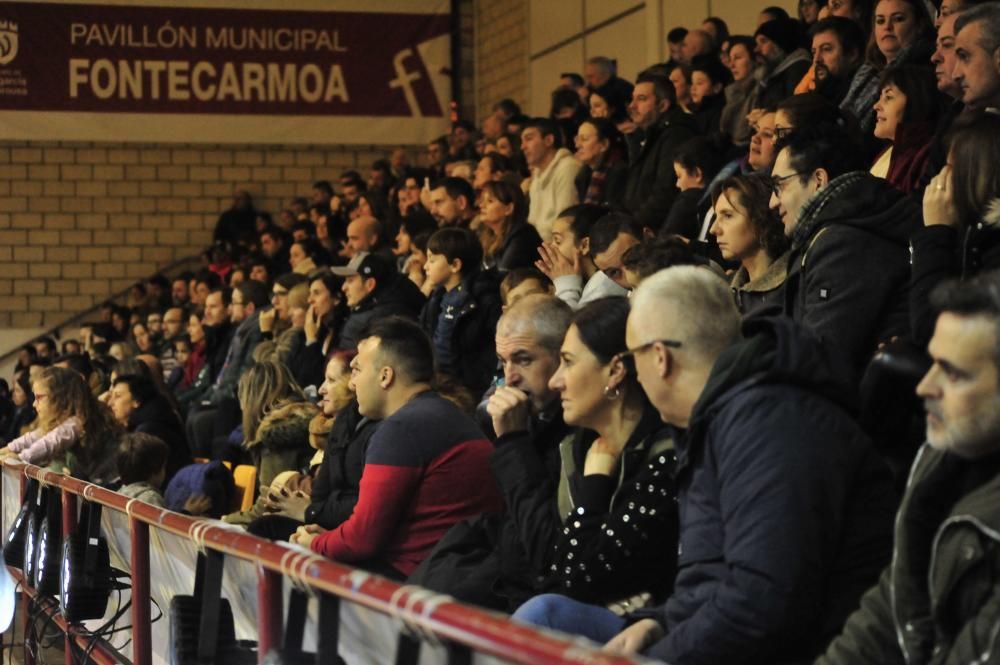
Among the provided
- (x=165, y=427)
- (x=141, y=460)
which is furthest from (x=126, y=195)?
(x=141, y=460)

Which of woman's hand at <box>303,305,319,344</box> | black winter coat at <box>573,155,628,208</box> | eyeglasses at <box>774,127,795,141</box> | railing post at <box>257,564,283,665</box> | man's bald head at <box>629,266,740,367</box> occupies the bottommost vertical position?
railing post at <box>257,564,283,665</box>

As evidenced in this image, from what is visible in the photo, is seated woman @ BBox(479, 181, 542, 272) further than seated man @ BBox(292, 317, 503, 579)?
Yes

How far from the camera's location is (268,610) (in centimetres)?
284

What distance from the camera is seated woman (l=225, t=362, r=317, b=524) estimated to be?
245 inches

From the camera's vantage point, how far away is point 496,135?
1298 centimetres

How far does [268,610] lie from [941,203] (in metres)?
1.83

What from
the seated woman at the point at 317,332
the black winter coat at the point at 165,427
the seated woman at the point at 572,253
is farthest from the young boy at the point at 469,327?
the black winter coat at the point at 165,427

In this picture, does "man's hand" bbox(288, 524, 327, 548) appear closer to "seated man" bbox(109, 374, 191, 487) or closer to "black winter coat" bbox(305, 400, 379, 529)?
"black winter coat" bbox(305, 400, 379, 529)

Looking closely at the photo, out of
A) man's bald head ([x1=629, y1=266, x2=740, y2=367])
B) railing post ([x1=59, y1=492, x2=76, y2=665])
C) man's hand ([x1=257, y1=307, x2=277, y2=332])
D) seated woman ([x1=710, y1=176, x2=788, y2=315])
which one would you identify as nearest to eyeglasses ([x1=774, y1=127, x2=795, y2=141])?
seated woman ([x1=710, y1=176, x2=788, y2=315])

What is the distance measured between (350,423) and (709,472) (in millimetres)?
2546

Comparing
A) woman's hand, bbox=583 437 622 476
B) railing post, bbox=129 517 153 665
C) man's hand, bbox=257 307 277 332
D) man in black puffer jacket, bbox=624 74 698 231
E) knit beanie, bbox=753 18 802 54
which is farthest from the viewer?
Answer: man's hand, bbox=257 307 277 332

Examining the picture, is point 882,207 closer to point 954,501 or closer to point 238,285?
point 954,501

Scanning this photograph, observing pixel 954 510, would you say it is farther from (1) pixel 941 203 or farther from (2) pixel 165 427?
(2) pixel 165 427

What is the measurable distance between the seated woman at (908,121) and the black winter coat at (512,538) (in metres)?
1.64
